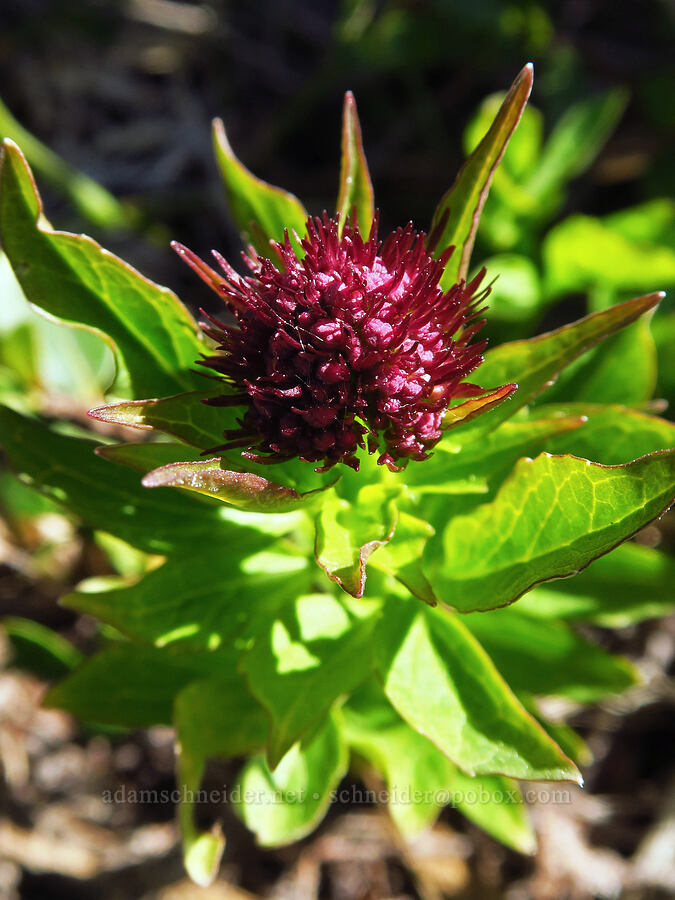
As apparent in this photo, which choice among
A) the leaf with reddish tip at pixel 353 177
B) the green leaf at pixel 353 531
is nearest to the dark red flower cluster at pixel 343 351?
the green leaf at pixel 353 531

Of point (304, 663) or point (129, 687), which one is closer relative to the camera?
point (304, 663)

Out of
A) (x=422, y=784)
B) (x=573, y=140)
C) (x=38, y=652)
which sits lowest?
(x=38, y=652)

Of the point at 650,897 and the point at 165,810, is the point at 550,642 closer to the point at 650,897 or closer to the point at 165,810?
the point at 650,897

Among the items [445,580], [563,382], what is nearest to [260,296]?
[445,580]

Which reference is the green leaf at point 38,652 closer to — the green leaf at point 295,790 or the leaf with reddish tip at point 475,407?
the green leaf at point 295,790

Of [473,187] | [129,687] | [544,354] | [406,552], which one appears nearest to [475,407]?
[544,354]

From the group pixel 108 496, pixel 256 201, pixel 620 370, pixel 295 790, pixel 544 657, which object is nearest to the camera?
pixel 108 496

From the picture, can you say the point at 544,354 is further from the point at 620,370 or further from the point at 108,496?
the point at 108,496
